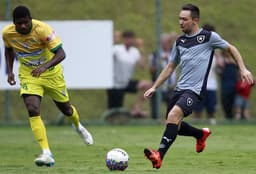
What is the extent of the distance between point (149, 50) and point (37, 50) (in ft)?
34.4

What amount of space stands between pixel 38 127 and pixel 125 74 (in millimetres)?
9333

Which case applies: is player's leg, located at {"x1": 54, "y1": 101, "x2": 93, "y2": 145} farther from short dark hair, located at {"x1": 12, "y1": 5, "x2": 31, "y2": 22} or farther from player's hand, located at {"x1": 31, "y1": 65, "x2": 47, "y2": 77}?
short dark hair, located at {"x1": 12, "y1": 5, "x2": 31, "y2": 22}

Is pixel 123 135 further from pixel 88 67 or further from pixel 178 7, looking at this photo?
pixel 178 7

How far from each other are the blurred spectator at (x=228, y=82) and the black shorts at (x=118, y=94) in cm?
214

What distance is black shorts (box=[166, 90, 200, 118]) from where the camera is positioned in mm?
10695

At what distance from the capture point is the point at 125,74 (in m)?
20.7

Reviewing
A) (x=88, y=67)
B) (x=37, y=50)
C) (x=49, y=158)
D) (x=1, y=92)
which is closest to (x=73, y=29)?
(x=88, y=67)

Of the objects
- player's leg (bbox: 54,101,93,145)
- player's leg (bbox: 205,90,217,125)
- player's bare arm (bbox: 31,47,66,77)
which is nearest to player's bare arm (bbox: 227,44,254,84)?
player's bare arm (bbox: 31,47,66,77)

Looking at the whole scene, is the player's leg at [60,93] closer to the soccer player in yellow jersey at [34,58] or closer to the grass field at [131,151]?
the soccer player in yellow jersey at [34,58]

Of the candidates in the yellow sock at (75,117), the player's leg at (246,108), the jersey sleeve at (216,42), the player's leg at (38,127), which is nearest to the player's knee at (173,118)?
the jersey sleeve at (216,42)

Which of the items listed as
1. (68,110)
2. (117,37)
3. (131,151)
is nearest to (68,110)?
(68,110)

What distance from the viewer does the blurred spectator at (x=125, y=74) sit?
20.6 meters

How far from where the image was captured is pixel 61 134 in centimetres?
1770

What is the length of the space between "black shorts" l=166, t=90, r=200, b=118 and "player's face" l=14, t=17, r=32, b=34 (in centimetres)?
230
